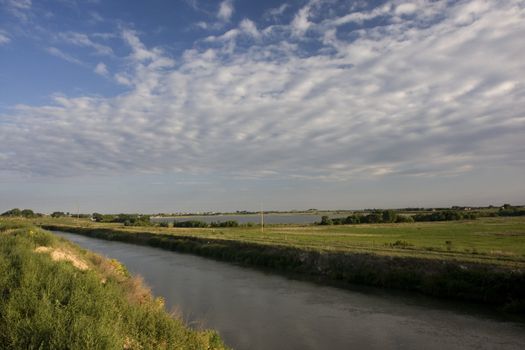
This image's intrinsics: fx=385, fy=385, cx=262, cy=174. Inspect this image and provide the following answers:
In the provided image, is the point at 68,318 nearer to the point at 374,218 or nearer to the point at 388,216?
the point at 388,216

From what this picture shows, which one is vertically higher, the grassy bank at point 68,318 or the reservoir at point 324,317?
the grassy bank at point 68,318

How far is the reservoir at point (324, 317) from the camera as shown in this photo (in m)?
13.5

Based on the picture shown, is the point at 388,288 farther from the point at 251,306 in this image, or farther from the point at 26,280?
the point at 26,280

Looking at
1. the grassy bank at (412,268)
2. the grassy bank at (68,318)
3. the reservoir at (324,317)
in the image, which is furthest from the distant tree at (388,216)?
the grassy bank at (68,318)

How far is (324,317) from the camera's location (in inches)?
655

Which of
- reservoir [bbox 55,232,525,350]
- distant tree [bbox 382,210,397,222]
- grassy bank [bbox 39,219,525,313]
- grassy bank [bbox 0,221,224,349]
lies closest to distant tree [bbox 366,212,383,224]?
distant tree [bbox 382,210,397,222]

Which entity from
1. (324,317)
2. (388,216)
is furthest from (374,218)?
(324,317)

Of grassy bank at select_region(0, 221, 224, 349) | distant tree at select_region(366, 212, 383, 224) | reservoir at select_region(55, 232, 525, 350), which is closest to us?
grassy bank at select_region(0, 221, 224, 349)

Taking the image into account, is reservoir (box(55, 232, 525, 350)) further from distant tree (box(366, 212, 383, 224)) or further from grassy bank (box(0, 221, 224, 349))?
distant tree (box(366, 212, 383, 224))

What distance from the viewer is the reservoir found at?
531 inches

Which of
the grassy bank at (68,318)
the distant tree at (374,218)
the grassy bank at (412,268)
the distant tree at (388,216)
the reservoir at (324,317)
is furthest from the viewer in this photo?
the distant tree at (374,218)

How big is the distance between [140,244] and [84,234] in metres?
30.3

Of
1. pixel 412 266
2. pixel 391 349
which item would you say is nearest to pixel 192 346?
pixel 391 349

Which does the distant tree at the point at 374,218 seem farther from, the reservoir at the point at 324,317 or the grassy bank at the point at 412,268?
the reservoir at the point at 324,317
